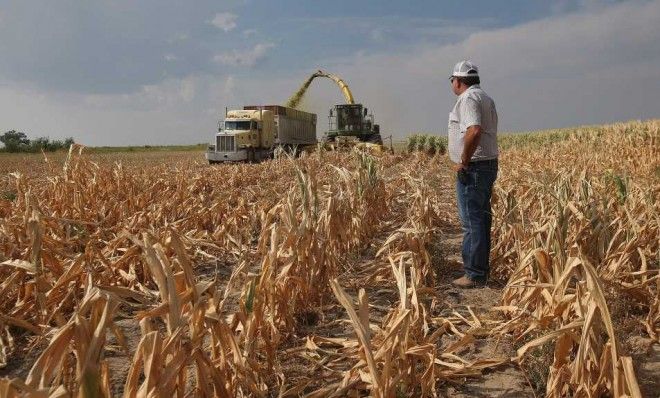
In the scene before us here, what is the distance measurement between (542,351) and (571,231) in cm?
161

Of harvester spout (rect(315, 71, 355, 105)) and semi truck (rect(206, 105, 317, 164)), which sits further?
harvester spout (rect(315, 71, 355, 105))

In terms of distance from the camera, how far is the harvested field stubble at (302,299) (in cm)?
207

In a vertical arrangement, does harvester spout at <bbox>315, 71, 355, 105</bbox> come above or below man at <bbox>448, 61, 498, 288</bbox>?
above

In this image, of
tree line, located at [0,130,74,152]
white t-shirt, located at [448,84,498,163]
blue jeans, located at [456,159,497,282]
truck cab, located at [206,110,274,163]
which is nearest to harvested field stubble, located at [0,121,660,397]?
blue jeans, located at [456,159,497,282]

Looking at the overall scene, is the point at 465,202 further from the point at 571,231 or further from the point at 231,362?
the point at 231,362

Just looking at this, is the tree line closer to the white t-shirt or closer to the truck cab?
the truck cab

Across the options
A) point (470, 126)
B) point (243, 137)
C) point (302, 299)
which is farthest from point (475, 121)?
point (243, 137)

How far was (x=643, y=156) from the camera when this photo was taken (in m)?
12.4

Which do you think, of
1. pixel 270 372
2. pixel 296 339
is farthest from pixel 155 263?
pixel 296 339

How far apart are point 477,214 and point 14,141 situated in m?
50.9

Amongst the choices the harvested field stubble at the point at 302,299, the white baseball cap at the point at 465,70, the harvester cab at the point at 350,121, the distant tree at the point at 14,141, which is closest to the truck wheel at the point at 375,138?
the harvester cab at the point at 350,121

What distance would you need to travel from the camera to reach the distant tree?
46312 mm

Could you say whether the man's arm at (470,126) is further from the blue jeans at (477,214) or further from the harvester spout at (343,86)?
the harvester spout at (343,86)

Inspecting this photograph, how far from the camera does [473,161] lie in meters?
4.74
